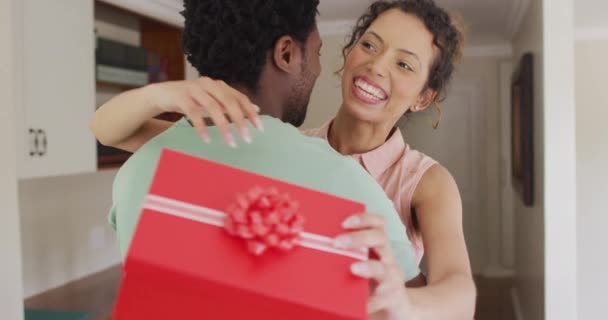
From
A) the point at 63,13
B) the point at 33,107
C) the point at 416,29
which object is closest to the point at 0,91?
the point at 33,107

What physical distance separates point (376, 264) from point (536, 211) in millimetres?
2906

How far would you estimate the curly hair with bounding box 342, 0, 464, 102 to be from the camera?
127cm

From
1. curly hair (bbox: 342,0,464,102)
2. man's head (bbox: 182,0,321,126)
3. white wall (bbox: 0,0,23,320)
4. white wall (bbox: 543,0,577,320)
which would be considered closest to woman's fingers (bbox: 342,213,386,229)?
man's head (bbox: 182,0,321,126)

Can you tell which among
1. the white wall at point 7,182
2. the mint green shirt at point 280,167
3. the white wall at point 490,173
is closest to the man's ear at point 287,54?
the mint green shirt at point 280,167

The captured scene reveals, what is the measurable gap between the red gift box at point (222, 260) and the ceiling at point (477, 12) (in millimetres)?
3305

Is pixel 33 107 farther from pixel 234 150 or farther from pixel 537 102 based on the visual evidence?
pixel 537 102

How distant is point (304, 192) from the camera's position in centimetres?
61

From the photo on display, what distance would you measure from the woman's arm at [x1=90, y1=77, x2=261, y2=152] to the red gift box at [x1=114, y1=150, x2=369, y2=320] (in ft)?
0.18

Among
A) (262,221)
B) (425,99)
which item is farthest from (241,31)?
(425,99)

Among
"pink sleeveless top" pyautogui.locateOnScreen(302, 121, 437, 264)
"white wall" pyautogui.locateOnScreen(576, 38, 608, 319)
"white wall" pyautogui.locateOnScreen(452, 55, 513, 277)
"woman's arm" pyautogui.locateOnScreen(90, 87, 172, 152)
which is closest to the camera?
"woman's arm" pyautogui.locateOnScreen(90, 87, 172, 152)

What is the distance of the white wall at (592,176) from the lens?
4.59 m

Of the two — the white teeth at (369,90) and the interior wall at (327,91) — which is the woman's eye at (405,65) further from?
the interior wall at (327,91)

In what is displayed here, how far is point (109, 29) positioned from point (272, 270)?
10.7ft

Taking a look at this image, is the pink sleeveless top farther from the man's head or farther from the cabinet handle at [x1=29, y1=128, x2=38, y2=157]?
the cabinet handle at [x1=29, y1=128, x2=38, y2=157]
